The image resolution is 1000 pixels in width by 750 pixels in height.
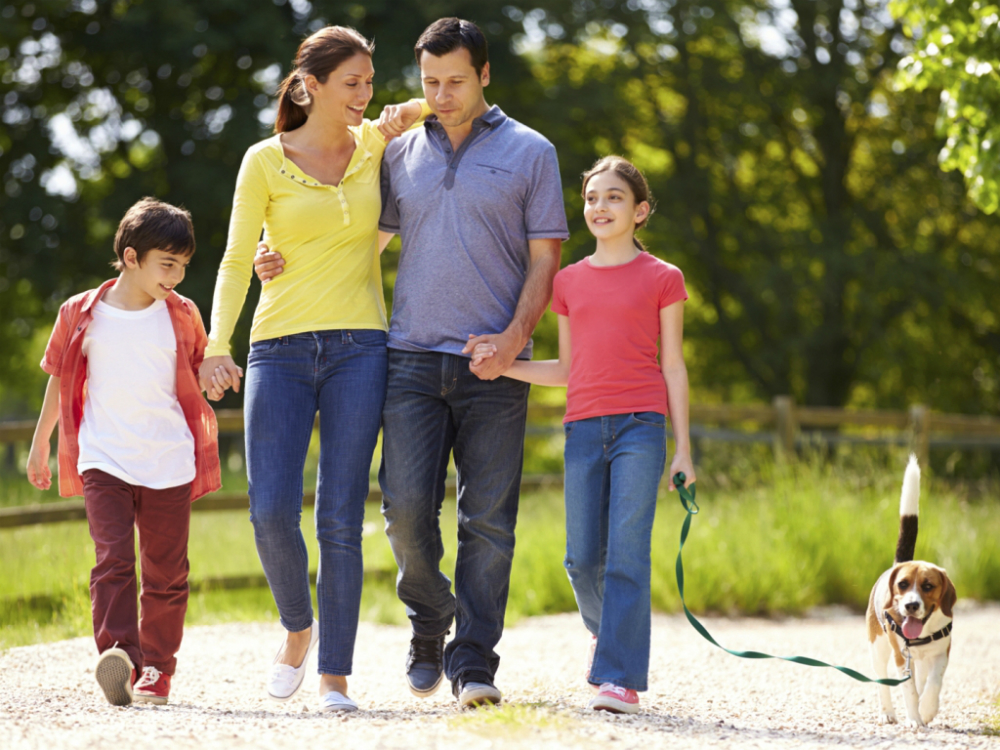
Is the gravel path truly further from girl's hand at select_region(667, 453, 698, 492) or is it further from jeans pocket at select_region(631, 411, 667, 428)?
jeans pocket at select_region(631, 411, 667, 428)

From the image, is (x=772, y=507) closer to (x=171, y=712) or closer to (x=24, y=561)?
(x=24, y=561)

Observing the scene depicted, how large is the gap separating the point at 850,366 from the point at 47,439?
14178 millimetres

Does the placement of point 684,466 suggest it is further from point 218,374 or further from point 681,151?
point 681,151

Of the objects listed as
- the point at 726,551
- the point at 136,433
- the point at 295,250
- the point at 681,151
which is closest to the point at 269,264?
the point at 295,250

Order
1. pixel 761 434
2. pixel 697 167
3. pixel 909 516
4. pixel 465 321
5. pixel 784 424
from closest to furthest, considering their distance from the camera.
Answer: pixel 465 321, pixel 909 516, pixel 784 424, pixel 761 434, pixel 697 167

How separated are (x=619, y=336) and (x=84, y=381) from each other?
6.09 ft

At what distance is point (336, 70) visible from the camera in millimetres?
3666

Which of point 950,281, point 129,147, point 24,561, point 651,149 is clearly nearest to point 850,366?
point 950,281

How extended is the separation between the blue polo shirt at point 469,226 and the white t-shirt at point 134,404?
0.82m

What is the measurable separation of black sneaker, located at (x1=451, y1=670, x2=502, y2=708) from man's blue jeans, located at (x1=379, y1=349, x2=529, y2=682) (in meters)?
0.02

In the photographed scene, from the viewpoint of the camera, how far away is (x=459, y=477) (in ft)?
12.4

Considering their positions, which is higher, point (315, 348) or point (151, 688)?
point (315, 348)

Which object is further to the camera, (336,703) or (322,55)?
(322,55)

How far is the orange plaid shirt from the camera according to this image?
150 inches
